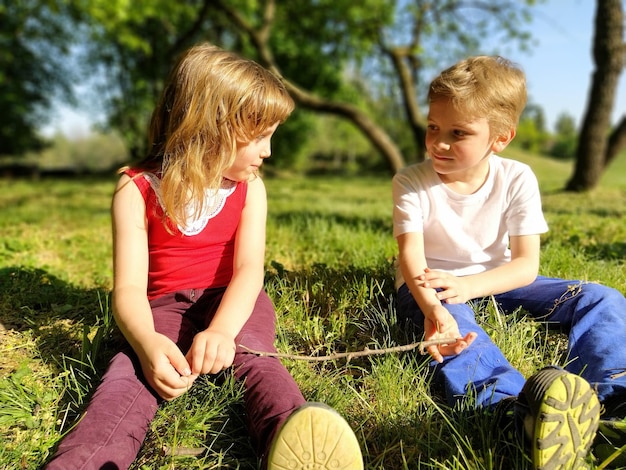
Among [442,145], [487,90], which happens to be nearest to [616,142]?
[487,90]

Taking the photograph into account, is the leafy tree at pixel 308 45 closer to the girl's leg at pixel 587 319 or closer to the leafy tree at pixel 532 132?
the girl's leg at pixel 587 319

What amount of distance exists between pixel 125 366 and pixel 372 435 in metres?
0.87

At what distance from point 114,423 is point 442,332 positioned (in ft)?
3.73

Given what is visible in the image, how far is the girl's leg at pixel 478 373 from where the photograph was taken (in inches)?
68.4

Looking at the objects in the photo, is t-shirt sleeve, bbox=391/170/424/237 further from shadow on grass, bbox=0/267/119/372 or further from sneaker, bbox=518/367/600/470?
shadow on grass, bbox=0/267/119/372

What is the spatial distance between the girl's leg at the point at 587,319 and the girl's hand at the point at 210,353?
1246mm

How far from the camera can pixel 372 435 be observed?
1742mm

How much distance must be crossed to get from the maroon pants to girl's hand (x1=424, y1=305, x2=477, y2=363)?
52cm

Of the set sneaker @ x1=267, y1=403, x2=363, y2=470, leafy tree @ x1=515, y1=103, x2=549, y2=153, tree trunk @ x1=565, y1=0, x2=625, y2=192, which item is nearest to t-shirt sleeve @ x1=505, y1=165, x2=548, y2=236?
sneaker @ x1=267, y1=403, x2=363, y2=470

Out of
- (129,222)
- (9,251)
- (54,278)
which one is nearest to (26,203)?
(9,251)

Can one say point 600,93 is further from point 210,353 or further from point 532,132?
point 532,132

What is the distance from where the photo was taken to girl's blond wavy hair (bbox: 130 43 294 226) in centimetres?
202

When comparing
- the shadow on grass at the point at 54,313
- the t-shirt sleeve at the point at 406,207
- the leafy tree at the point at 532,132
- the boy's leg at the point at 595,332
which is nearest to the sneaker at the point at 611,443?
the boy's leg at the point at 595,332

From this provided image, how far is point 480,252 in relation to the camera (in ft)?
7.59
